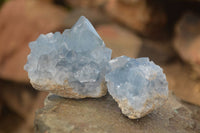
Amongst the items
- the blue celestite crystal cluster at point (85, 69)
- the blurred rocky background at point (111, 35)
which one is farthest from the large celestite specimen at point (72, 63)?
the blurred rocky background at point (111, 35)

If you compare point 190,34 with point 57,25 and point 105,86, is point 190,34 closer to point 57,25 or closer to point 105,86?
point 57,25

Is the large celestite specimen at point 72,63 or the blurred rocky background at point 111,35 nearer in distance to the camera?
the large celestite specimen at point 72,63

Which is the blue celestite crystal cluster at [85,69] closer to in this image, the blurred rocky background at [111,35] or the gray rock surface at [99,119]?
the gray rock surface at [99,119]

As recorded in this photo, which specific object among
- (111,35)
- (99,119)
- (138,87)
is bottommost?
(111,35)

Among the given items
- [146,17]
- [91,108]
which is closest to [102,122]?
[91,108]

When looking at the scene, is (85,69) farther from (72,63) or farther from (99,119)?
(99,119)

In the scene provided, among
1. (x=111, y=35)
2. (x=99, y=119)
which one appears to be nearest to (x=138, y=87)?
(x=99, y=119)
